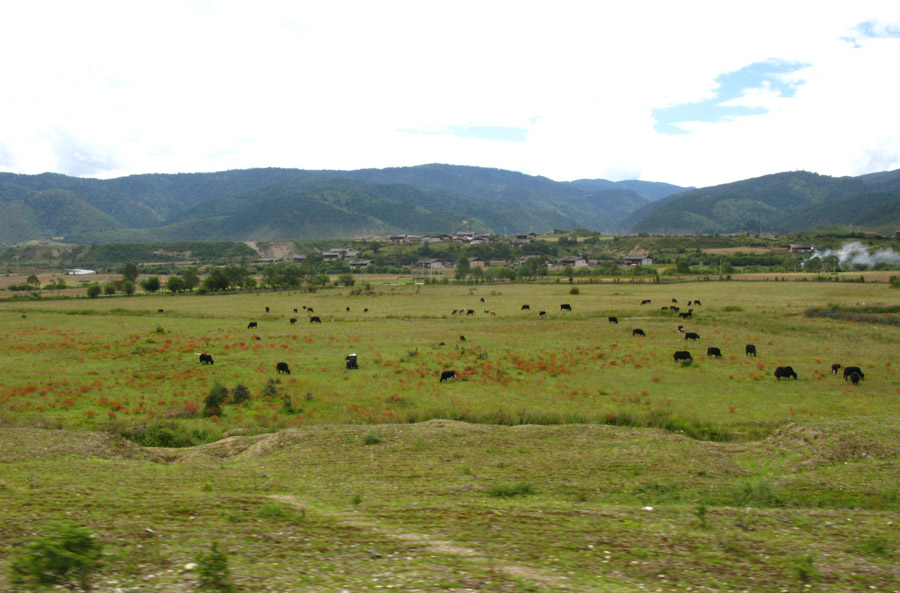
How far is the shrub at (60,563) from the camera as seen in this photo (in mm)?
6273

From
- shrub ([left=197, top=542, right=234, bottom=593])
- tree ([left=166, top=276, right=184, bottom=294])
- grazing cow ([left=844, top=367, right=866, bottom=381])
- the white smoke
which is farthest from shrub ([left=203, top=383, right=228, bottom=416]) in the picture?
the white smoke

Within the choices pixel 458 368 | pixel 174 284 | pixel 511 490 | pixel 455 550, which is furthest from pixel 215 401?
pixel 174 284

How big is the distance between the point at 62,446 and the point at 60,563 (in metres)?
10.9

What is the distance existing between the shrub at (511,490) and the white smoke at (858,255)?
132m

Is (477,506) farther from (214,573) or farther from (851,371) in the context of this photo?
(851,371)

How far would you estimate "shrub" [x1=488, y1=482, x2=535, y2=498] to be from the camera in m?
11.9

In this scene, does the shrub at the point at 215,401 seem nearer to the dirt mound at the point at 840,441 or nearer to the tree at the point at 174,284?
the dirt mound at the point at 840,441

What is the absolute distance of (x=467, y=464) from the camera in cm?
1424

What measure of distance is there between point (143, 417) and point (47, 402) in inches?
216

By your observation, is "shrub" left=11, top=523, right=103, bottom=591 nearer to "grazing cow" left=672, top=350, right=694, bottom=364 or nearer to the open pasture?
the open pasture

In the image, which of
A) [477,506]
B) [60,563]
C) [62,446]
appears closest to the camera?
[60,563]

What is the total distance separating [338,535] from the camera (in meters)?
8.69

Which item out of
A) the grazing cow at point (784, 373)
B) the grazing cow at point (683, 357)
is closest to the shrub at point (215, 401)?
the grazing cow at point (683, 357)

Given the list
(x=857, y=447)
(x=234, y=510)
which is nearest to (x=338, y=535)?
(x=234, y=510)
